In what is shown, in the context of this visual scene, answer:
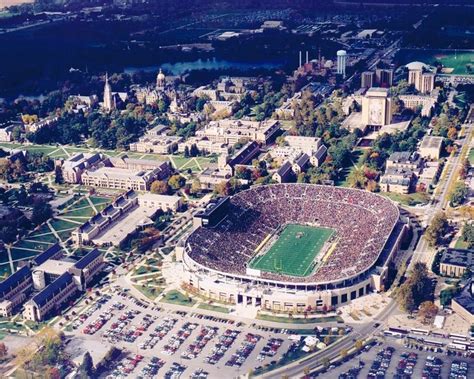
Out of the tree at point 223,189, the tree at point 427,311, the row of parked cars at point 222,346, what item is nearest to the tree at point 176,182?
the tree at point 223,189

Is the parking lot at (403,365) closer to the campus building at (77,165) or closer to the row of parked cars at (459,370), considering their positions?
the row of parked cars at (459,370)

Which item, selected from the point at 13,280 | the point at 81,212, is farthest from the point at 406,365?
the point at 81,212

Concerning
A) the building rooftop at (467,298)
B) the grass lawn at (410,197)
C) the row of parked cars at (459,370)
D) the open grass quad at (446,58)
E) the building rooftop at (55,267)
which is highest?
the building rooftop at (55,267)

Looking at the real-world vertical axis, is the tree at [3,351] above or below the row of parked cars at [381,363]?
above

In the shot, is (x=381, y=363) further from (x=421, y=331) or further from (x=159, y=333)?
(x=159, y=333)

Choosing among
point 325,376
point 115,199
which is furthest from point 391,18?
point 325,376

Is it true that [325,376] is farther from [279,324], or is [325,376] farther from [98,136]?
[98,136]
